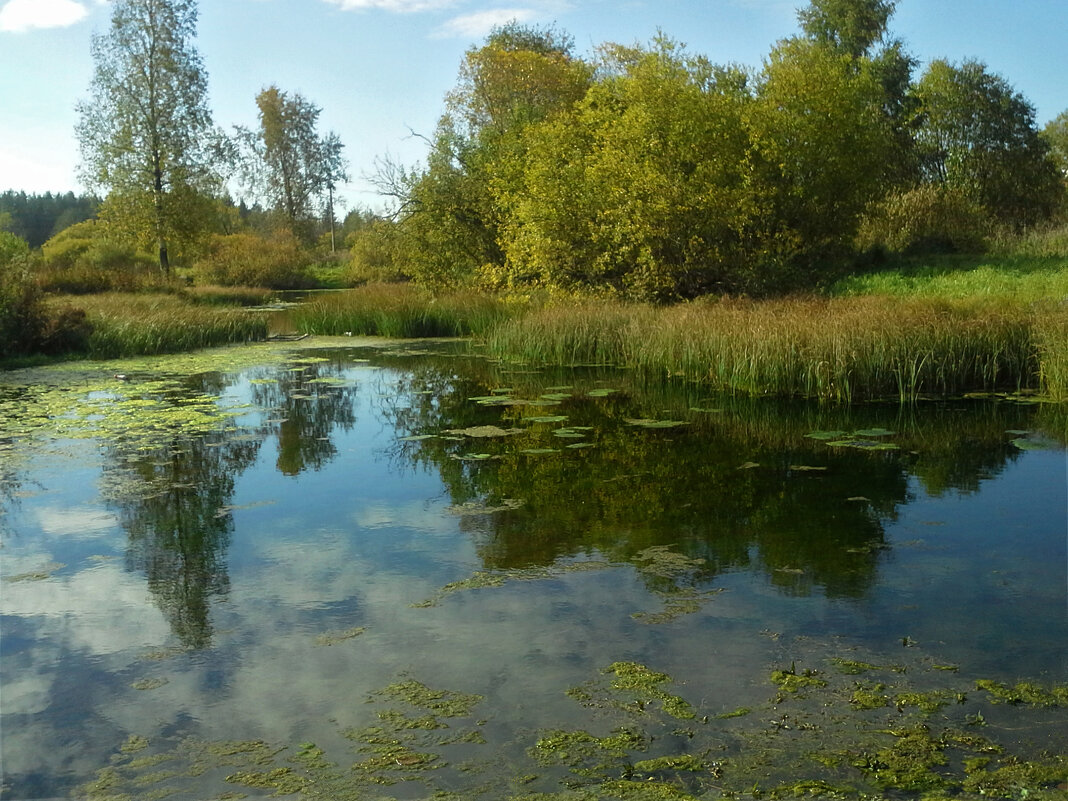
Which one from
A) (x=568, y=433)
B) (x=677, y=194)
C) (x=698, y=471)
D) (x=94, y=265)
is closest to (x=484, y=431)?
(x=568, y=433)

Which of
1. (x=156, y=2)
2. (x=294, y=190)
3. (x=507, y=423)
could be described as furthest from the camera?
(x=294, y=190)

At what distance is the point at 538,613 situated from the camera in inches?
162

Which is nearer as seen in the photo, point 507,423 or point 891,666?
point 891,666

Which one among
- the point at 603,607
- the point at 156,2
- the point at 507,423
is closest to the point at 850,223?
the point at 507,423

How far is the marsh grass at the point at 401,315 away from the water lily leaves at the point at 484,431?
9320mm

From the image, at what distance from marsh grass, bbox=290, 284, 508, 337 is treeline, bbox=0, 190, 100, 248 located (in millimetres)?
40345

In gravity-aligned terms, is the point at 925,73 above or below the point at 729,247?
above

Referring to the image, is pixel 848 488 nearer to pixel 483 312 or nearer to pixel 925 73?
pixel 483 312

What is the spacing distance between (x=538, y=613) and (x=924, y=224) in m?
21.3

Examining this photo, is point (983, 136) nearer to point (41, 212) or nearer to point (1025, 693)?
point (1025, 693)

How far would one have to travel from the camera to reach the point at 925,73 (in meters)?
30.2

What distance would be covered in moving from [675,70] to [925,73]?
59.4 feet

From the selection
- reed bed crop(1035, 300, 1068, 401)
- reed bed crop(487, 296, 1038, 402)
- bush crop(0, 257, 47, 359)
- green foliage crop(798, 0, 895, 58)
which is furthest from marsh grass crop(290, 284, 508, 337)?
green foliage crop(798, 0, 895, 58)

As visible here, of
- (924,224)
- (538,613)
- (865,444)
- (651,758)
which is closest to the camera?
(651,758)
